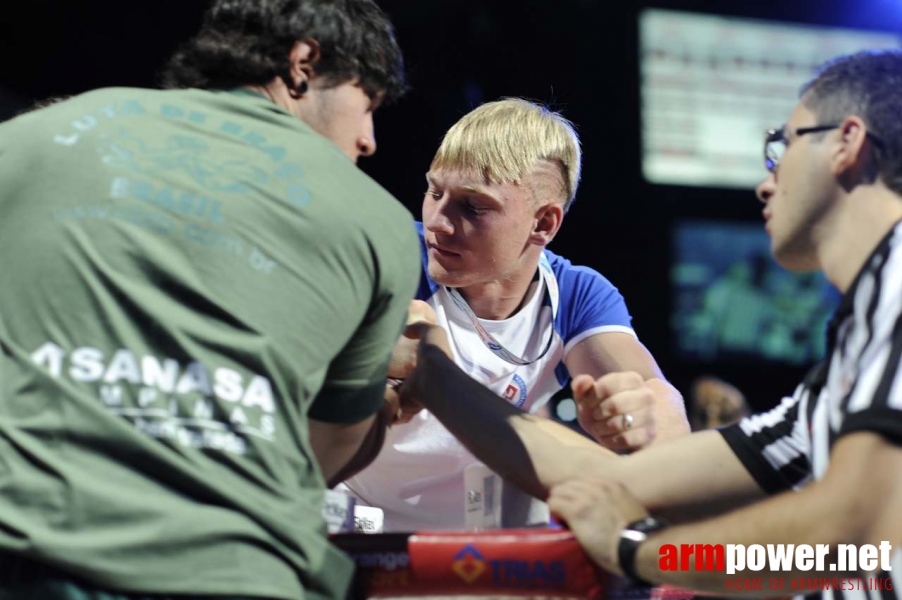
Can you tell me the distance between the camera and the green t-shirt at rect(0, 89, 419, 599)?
1347 millimetres

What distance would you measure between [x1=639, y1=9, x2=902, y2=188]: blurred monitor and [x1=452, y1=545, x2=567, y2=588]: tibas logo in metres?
7.30

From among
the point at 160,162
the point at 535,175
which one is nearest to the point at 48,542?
the point at 160,162

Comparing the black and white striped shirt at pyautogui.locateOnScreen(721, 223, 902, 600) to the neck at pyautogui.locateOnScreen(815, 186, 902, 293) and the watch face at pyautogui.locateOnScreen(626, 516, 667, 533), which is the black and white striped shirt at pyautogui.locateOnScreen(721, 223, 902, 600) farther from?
the watch face at pyautogui.locateOnScreen(626, 516, 667, 533)

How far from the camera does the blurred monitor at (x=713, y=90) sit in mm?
8586

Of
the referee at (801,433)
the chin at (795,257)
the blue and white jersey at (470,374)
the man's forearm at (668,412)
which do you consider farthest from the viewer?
the blue and white jersey at (470,374)

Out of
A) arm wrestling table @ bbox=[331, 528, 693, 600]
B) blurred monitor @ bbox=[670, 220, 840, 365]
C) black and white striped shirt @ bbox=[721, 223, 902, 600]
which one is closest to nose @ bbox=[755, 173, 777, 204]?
black and white striped shirt @ bbox=[721, 223, 902, 600]

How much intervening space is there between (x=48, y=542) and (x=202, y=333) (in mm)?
348

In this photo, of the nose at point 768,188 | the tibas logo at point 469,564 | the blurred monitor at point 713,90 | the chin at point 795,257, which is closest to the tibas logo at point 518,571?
the tibas logo at point 469,564

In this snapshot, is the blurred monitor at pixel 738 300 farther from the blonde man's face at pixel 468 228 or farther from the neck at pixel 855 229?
the neck at pixel 855 229

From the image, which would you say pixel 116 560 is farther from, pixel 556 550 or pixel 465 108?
pixel 465 108

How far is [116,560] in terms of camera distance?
1.32m

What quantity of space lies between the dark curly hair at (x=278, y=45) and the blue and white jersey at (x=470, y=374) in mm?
977

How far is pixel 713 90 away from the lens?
870 centimetres

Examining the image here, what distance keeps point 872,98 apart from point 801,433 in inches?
25.4
